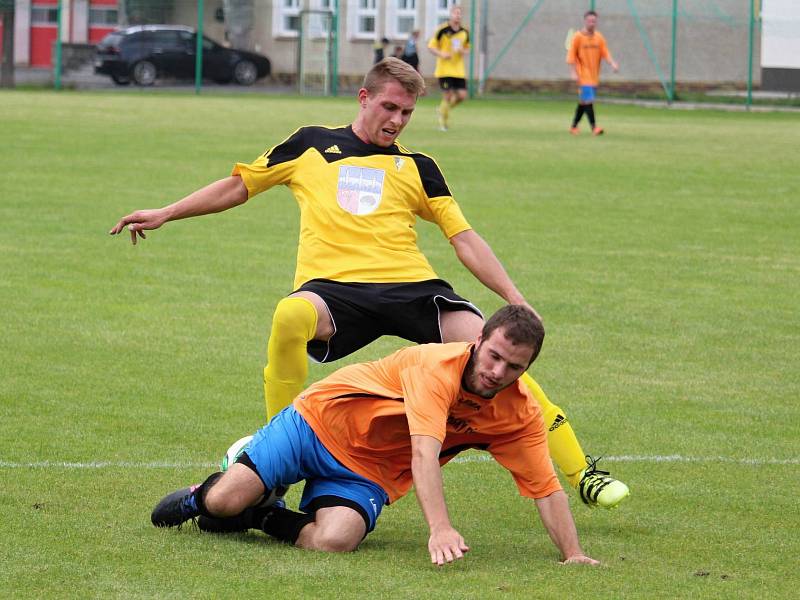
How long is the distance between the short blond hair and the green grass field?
5.68 feet

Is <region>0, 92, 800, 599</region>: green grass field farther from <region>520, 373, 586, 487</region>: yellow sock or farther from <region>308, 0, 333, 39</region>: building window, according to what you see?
<region>308, 0, 333, 39</region>: building window

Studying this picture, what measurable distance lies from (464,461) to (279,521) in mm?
1585

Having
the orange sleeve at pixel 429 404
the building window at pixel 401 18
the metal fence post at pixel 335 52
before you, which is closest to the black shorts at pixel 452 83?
the metal fence post at pixel 335 52

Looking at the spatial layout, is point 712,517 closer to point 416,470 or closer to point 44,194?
point 416,470

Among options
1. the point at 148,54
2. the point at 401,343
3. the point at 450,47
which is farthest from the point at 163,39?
the point at 401,343

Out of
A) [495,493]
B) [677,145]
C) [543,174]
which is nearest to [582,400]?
[495,493]

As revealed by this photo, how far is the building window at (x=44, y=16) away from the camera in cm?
5650

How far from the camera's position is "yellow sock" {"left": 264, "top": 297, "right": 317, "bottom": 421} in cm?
633

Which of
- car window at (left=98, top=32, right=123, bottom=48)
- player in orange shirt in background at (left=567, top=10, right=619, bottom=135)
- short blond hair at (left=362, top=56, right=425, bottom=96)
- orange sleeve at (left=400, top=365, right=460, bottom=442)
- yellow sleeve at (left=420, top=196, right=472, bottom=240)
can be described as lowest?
orange sleeve at (left=400, top=365, right=460, bottom=442)

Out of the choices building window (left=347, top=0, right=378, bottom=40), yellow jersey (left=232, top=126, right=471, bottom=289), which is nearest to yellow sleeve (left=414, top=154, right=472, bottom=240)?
yellow jersey (left=232, top=126, right=471, bottom=289)

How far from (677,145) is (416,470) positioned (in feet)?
66.3

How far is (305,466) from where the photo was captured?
5.79 m

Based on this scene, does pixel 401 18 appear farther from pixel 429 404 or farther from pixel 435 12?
pixel 429 404

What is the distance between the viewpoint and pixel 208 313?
10.5 m
